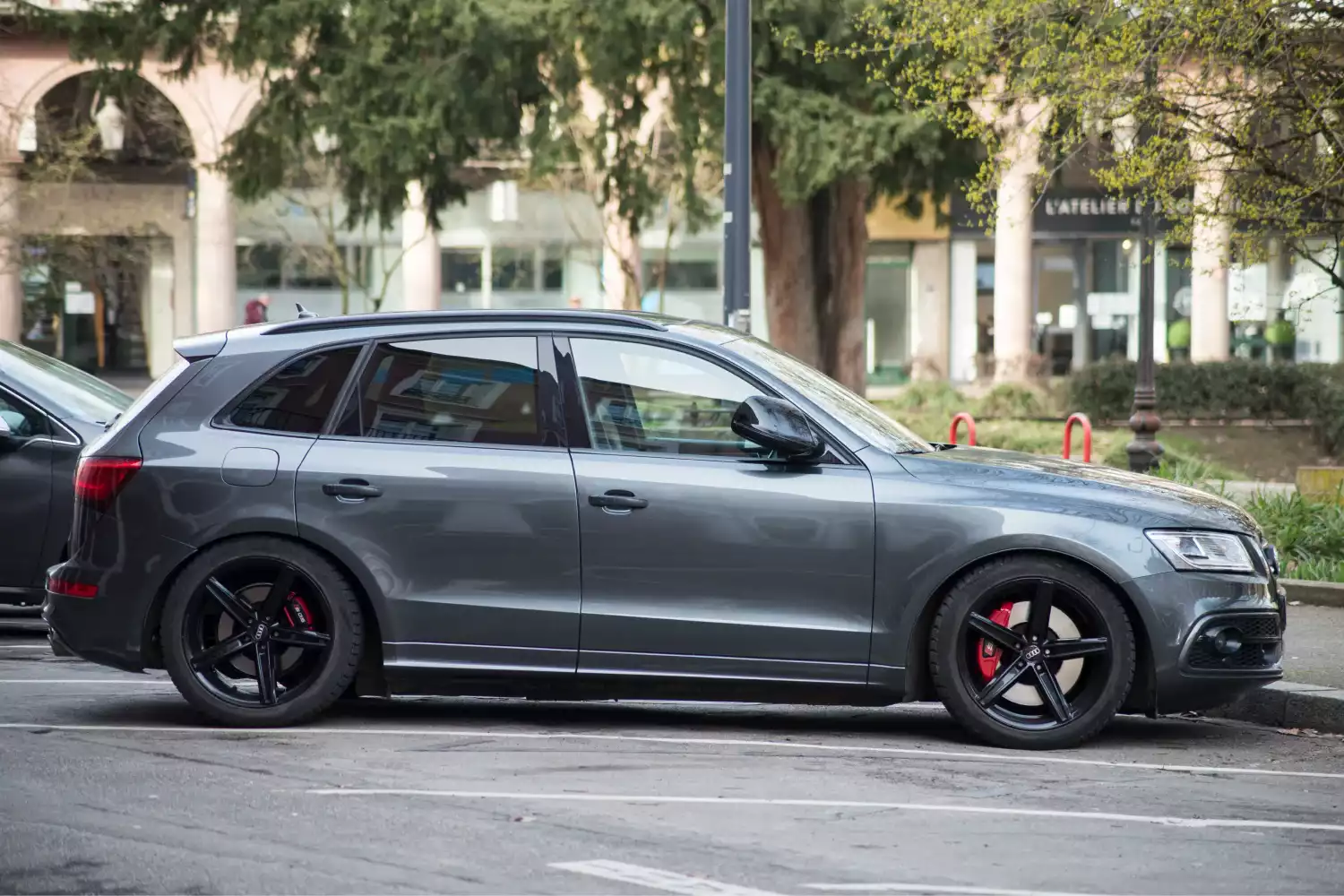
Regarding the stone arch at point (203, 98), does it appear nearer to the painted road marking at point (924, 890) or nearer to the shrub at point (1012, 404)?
the shrub at point (1012, 404)

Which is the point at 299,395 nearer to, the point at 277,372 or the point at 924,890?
the point at 277,372

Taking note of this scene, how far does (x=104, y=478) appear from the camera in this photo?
799 centimetres

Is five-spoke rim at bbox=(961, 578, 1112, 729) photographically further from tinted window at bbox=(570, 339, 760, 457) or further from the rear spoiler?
the rear spoiler

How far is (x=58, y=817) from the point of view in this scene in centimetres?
620

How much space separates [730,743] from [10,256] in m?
24.8

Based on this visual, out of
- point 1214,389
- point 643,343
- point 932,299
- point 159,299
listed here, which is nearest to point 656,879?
point 643,343

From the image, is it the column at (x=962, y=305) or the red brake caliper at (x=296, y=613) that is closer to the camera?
the red brake caliper at (x=296, y=613)

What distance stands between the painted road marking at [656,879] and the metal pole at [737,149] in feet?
30.0

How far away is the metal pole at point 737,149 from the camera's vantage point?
14.5 m

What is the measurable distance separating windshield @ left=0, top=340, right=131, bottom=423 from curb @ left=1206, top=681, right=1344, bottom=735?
596cm

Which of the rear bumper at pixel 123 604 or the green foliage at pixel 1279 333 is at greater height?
the green foliage at pixel 1279 333

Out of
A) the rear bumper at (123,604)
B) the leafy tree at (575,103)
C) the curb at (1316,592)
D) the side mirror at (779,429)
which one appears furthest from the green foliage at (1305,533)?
the rear bumper at (123,604)

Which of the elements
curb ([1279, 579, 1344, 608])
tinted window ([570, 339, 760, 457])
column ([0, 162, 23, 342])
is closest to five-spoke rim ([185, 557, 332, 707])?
tinted window ([570, 339, 760, 457])

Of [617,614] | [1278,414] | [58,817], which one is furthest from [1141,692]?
[1278,414]
